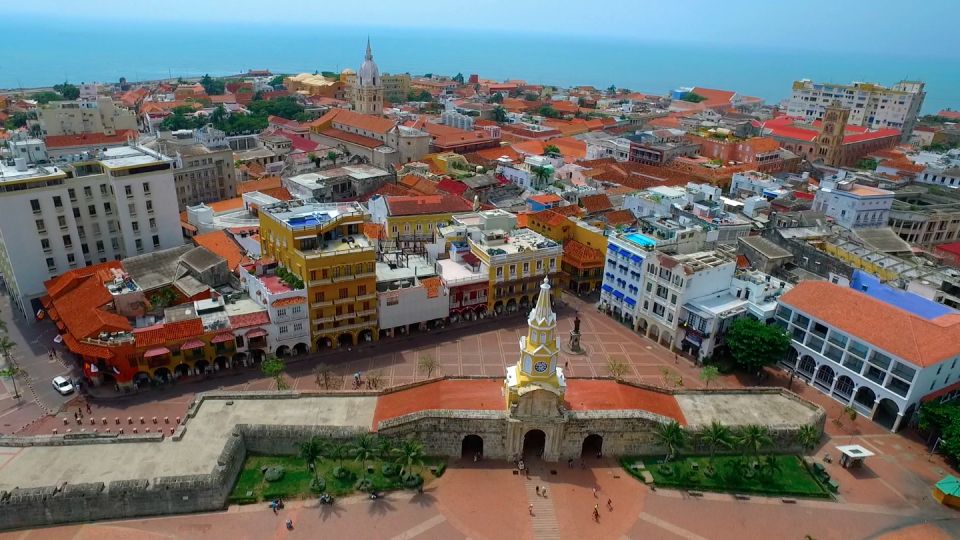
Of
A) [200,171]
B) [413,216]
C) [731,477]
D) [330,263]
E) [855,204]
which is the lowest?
[731,477]

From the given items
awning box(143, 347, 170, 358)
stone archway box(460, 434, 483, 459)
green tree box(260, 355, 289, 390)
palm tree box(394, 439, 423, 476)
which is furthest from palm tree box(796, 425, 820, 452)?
awning box(143, 347, 170, 358)

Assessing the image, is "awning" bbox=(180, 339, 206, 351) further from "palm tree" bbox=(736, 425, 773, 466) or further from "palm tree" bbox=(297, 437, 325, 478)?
"palm tree" bbox=(736, 425, 773, 466)

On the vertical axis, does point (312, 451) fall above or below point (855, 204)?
below

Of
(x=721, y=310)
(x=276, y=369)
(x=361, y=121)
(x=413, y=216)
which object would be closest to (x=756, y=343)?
(x=721, y=310)

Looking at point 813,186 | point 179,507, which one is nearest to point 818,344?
point 179,507

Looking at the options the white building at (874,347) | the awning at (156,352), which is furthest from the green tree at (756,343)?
the awning at (156,352)

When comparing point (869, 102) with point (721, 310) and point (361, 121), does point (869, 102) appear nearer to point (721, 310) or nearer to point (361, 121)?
point (361, 121)

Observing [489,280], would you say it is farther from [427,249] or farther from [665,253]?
[665,253]
